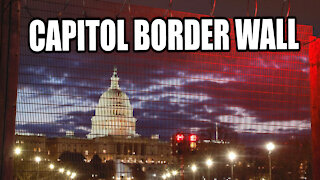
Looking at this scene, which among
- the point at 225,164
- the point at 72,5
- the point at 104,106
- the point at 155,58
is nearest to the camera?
the point at 72,5

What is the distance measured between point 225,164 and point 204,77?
3879 cm

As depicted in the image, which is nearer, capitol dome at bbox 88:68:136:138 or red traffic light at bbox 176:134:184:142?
red traffic light at bbox 176:134:184:142

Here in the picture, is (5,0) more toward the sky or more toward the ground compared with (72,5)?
more toward the ground

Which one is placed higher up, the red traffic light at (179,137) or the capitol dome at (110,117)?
the capitol dome at (110,117)

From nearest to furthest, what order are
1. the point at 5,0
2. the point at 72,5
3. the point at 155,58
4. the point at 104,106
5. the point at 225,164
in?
the point at 5,0, the point at 72,5, the point at 155,58, the point at 104,106, the point at 225,164

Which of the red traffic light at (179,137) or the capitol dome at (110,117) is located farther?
the capitol dome at (110,117)

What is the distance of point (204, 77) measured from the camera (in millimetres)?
22672

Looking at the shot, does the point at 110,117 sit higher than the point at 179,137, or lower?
higher

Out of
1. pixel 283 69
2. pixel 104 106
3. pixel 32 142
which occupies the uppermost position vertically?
pixel 283 69

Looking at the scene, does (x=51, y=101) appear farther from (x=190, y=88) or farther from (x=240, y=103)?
(x=240, y=103)

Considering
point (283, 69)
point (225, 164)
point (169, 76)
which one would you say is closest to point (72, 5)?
point (169, 76)

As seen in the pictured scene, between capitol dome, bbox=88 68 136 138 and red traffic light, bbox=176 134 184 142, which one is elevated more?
capitol dome, bbox=88 68 136 138

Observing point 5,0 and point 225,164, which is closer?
point 5,0

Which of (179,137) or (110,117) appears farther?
(110,117)
